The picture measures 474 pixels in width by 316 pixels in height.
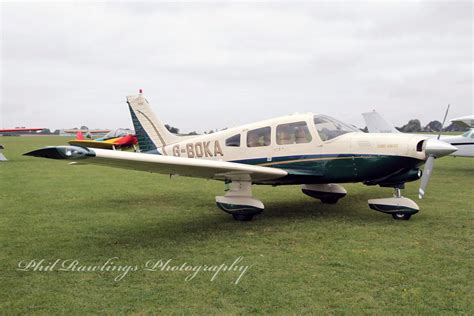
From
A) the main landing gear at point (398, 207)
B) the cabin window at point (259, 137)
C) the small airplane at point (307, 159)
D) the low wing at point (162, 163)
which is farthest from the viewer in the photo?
the cabin window at point (259, 137)

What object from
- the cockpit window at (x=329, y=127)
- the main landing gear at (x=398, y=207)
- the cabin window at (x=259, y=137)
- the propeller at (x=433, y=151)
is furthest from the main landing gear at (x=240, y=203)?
the propeller at (x=433, y=151)

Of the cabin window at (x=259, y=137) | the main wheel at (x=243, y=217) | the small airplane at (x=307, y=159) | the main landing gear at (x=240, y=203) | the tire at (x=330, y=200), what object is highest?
the cabin window at (x=259, y=137)

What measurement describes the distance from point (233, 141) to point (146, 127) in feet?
10.1

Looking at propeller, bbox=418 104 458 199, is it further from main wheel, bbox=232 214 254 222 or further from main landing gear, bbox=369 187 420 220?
main wheel, bbox=232 214 254 222

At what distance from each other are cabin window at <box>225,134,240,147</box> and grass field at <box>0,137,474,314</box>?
1485mm

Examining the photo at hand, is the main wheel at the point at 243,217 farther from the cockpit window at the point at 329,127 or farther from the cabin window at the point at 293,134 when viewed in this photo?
the cockpit window at the point at 329,127

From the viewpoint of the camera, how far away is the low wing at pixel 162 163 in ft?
16.1

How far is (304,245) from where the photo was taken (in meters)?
6.15

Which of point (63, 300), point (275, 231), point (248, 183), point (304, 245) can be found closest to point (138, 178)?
point (248, 183)

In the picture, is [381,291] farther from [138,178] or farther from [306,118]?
[138,178]

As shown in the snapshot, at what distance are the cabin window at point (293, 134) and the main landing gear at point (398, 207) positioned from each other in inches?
71.7

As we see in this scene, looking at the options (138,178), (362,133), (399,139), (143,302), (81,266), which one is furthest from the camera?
(138,178)

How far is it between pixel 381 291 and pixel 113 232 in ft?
14.9

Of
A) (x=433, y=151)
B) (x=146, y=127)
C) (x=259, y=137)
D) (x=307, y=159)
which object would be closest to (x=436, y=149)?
(x=433, y=151)
